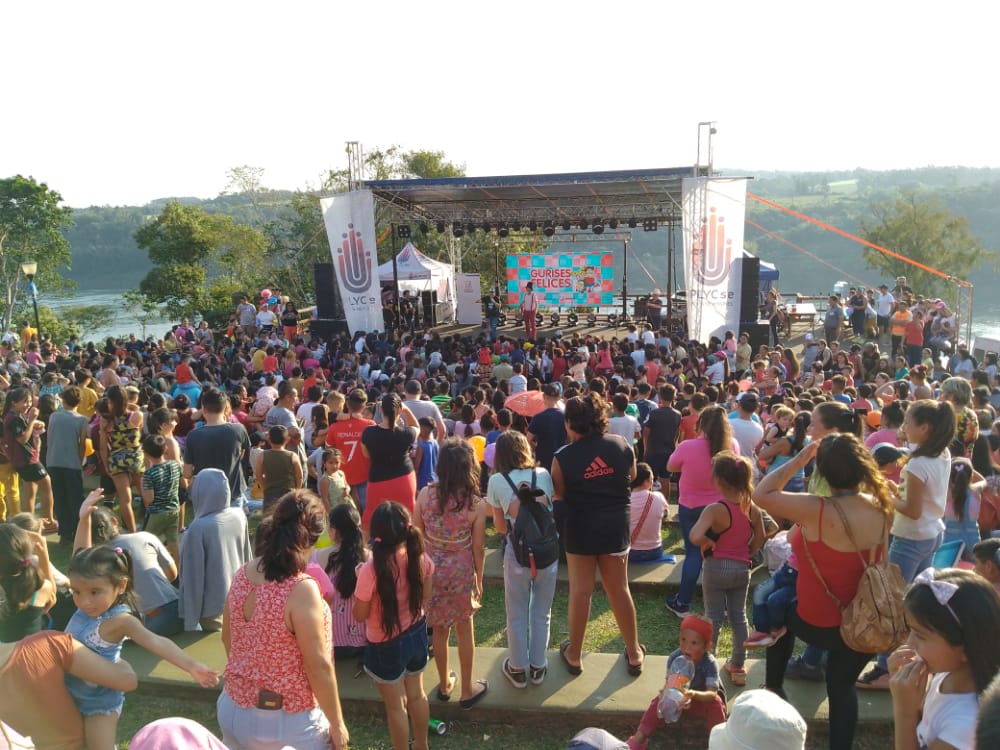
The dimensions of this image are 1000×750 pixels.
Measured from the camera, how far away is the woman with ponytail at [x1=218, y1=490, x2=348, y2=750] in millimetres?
2369

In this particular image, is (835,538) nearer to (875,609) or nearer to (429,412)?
(875,609)

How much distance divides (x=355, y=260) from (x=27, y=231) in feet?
60.2

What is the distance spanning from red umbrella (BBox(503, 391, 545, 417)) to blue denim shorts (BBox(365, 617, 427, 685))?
3724 mm

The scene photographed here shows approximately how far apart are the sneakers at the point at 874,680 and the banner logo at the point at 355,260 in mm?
12821

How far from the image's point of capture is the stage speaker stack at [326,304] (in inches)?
701

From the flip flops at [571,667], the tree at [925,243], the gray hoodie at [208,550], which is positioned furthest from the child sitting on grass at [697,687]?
the tree at [925,243]

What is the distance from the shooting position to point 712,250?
12867 millimetres

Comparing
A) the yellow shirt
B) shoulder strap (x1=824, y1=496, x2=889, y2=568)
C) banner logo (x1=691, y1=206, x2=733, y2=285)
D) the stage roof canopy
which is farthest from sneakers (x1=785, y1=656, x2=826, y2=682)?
the stage roof canopy

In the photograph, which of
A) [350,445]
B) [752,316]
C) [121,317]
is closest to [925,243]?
[752,316]

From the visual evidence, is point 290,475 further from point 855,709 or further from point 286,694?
point 855,709

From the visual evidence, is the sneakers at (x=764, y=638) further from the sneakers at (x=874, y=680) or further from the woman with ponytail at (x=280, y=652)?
the woman with ponytail at (x=280, y=652)

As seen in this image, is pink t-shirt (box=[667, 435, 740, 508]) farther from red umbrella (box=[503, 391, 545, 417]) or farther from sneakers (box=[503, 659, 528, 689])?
red umbrella (box=[503, 391, 545, 417])

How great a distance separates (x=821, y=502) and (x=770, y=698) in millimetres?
1101

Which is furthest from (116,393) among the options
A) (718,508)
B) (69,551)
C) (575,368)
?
(575,368)
